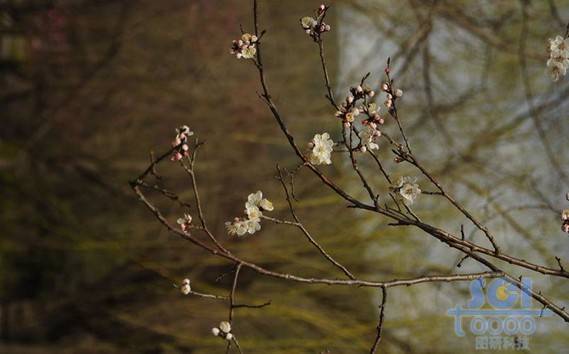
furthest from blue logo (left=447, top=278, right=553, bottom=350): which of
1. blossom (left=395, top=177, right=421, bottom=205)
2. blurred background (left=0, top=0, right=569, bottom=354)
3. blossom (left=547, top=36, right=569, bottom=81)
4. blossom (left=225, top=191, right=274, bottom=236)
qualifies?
blossom (left=225, top=191, right=274, bottom=236)

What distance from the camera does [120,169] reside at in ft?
19.3

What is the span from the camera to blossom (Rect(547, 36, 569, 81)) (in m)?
1.97

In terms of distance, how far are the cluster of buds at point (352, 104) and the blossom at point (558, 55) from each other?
19.7 inches

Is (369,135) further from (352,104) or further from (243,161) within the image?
(243,161)

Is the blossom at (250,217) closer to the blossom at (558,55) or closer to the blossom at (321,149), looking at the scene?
the blossom at (321,149)

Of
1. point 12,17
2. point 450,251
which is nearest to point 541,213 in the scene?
point 450,251

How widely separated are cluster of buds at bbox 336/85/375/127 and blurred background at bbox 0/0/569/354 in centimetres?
204

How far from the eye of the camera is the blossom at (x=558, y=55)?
197cm

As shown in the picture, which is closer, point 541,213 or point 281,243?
point 541,213

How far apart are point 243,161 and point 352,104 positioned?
391 cm

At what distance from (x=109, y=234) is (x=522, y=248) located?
303 cm

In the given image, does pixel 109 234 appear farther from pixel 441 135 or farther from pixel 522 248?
pixel 522 248

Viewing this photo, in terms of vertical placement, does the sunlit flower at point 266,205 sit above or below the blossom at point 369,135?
below

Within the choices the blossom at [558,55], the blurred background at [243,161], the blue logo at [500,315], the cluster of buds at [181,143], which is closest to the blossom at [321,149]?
the cluster of buds at [181,143]
